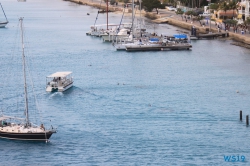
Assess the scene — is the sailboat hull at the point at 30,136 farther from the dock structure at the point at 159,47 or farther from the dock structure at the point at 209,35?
the dock structure at the point at 209,35

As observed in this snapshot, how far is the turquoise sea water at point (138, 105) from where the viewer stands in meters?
32.0

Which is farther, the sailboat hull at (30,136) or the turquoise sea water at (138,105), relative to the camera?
the sailboat hull at (30,136)

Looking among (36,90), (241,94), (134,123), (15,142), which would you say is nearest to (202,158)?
(134,123)

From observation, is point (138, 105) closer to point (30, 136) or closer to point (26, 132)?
point (30, 136)

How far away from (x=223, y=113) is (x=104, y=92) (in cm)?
846

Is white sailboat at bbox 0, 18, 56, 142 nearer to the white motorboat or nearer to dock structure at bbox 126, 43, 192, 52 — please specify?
the white motorboat

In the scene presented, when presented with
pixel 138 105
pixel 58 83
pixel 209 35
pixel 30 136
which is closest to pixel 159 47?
pixel 209 35

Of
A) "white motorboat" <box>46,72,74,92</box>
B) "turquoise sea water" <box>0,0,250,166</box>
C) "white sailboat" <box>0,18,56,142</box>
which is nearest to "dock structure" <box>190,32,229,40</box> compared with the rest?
"turquoise sea water" <box>0,0,250,166</box>

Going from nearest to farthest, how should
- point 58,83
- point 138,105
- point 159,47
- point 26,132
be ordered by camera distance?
point 26,132 → point 138,105 → point 58,83 → point 159,47

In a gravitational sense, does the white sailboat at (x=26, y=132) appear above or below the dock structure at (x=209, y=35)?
below

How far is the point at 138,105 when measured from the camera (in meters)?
40.4

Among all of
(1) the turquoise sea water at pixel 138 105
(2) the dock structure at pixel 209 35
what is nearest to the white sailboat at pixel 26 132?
(1) the turquoise sea water at pixel 138 105

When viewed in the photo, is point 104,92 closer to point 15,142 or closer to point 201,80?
point 201,80

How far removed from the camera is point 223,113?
38469mm
